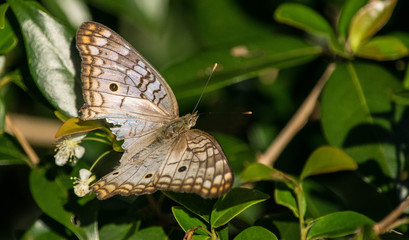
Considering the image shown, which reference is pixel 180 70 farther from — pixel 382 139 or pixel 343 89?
pixel 382 139

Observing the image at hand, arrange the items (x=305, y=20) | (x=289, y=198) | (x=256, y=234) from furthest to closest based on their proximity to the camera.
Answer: (x=305, y=20)
(x=289, y=198)
(x=256, y=234)

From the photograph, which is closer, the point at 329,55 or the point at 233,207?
the point at 233,207

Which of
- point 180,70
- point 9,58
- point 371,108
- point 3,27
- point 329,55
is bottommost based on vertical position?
point 9,58

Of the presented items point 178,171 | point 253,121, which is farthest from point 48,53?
point 253,121

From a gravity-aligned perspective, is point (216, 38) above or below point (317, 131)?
above

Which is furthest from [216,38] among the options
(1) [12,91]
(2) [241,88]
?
(1) [12,91]

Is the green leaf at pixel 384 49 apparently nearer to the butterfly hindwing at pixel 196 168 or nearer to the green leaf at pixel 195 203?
the butterfly hindwing at pixel 196 168

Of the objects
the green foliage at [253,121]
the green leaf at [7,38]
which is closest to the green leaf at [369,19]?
the green foliage at [253,121]

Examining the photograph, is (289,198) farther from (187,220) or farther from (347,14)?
(347,14)
